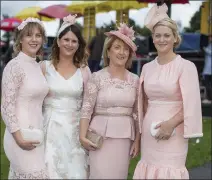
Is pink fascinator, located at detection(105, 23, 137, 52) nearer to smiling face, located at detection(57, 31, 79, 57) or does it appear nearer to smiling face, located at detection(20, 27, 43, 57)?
smiling face, located at detection(57, 31, 79, 57)

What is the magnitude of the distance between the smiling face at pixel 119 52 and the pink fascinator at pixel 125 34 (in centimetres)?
4

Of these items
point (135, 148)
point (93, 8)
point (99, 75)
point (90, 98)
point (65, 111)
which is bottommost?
point (135, 148)

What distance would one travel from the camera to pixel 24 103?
14.6 ft

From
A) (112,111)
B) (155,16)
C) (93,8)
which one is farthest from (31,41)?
(93,8)

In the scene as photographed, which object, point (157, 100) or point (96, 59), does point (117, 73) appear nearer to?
point (157, 100)

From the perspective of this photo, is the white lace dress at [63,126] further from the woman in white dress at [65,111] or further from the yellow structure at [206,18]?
the yellow structure at [206,18]

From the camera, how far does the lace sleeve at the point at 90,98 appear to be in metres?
4.55

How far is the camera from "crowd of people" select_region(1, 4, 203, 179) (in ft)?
14.1

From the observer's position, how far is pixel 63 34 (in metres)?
4.71

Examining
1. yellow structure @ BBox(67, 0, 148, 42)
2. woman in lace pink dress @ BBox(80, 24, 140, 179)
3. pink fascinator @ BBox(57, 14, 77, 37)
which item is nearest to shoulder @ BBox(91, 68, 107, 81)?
woman in lace pink dress @ BBox(80, 24, 140, 179)

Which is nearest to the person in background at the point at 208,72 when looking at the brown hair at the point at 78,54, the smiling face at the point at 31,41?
the brown hair at the point at 78,54

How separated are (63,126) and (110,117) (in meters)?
0.44

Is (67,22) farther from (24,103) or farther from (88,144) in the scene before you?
(88,144)

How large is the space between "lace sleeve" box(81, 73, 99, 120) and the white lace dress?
0.13 m
